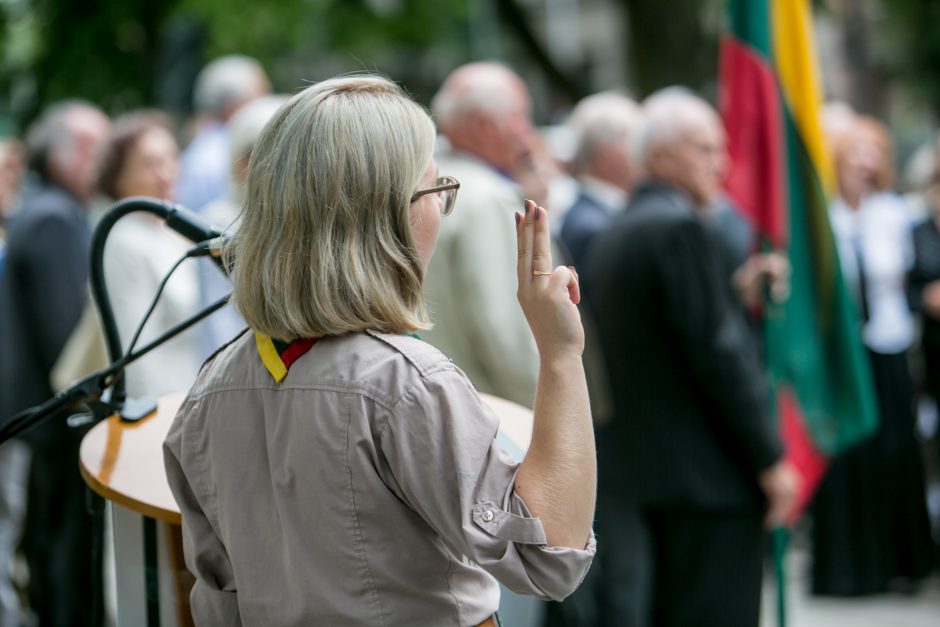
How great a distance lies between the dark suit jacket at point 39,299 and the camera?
192 inches

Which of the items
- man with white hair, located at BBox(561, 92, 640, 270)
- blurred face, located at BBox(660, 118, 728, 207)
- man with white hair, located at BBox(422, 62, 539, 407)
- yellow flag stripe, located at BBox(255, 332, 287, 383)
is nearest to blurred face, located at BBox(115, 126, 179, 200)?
man with white hair, located at BBox(422, 62, 539, 407)

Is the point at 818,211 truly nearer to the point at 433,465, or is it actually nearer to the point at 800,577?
the point at 800,577

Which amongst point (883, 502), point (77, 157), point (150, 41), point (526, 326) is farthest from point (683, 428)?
point (150, 41)

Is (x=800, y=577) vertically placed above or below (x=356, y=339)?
below

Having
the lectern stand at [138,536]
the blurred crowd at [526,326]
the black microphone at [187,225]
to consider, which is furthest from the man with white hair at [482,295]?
the lectern stand at [138,536]

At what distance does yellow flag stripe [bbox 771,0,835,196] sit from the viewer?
5.10 meters

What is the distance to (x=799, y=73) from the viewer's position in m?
5.12

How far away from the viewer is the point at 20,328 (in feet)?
16.3

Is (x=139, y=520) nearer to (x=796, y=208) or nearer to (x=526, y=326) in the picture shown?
(x=526, y=326)

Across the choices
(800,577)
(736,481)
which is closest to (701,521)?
(736,481)

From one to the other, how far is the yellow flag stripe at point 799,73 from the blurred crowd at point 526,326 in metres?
0.42

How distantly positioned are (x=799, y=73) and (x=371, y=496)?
3814mm

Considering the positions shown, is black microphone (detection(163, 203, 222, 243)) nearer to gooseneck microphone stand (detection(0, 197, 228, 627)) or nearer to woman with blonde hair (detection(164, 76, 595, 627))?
gooseneck microphone stand (detection(0, 197, 228, 627))

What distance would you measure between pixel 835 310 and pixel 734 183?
2.12 ft
